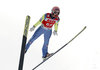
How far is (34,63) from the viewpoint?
13500 mm

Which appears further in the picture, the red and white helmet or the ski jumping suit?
the ski jumping suit

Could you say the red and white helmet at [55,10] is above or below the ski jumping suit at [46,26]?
above

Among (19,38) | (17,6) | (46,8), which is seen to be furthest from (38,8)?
(19,38)

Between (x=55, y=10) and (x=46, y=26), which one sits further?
(x=46, y=26)

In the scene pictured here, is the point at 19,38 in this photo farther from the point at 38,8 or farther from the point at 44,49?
the point at 44,49

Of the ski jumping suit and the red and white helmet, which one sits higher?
the red and white helmet

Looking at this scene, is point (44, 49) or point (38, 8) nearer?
point (44, 49)

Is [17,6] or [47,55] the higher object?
[47,55]

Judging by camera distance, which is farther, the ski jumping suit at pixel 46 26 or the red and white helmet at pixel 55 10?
the ski jumping suit at pixel 46 26

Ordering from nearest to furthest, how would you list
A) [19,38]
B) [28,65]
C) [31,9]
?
[28,65] → [19,38] → [31,9]

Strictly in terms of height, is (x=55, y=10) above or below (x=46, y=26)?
above

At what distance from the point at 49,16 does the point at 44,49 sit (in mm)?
1248

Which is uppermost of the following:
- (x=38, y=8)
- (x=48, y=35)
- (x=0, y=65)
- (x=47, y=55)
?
(x=48, y=35)

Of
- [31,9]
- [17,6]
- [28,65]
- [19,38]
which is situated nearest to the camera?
[28,65]
